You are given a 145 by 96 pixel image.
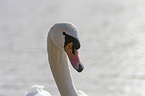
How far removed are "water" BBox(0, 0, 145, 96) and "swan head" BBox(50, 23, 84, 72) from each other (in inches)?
118

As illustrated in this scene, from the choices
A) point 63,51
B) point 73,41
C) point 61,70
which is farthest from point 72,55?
point 61,70

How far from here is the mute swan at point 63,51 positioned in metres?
3.51

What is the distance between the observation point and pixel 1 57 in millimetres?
9320

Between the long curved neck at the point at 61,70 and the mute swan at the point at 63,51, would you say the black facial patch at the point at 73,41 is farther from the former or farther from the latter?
the long curved neck at the point at 61,70

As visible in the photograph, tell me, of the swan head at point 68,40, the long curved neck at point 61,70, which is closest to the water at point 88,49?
the long curved neck at point 61,70

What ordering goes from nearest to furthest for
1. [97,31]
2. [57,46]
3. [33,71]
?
[57,46] → [33,71] → [97,31]

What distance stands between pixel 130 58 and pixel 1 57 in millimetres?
3271

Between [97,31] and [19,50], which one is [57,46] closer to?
[19,50]

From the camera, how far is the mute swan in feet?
11.5

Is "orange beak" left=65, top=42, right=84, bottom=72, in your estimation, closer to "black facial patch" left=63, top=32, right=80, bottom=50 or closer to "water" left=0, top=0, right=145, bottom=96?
"black facial patch" left=63, top=32, right=80, bottom=50

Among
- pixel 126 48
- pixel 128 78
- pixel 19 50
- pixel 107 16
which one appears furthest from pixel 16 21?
pixel 128 78

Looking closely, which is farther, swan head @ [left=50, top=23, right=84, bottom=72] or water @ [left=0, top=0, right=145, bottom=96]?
water @ [left=0, top=0, right=145, bottom=96]

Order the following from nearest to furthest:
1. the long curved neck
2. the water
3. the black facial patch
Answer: the black facial patch < the long curved neck < the water

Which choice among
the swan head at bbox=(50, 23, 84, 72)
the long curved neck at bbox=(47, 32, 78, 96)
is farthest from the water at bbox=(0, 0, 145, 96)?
the swan head at bbox=(50, 23, 84, 72)
